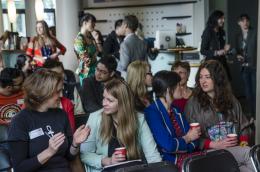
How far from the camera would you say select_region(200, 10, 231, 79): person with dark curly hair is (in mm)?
6145

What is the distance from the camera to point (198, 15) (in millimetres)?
9625

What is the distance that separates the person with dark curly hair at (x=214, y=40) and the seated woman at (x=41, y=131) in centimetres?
379

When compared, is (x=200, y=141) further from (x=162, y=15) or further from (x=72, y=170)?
(x=162, y=15)

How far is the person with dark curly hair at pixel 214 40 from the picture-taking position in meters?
6.14

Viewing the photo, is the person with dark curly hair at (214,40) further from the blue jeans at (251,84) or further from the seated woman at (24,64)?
the seated woman at (24,64)

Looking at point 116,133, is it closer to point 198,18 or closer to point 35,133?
point 35,133

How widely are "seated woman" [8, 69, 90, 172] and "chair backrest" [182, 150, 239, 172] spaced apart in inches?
24.9

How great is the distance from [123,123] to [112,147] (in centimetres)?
17

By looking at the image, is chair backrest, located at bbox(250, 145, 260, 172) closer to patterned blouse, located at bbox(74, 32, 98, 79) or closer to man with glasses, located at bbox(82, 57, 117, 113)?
man with glasses, located at bbox(82, 57, 117, 113)

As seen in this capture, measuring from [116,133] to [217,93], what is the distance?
1.03 meters

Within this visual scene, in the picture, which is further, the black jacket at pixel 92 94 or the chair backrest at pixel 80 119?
the black jacket at pixel 92 94

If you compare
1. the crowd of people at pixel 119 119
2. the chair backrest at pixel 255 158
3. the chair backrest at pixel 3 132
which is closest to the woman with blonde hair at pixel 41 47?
the crowd of people at pixel 119 119

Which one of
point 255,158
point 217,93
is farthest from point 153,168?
point 217,93

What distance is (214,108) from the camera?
347cm
